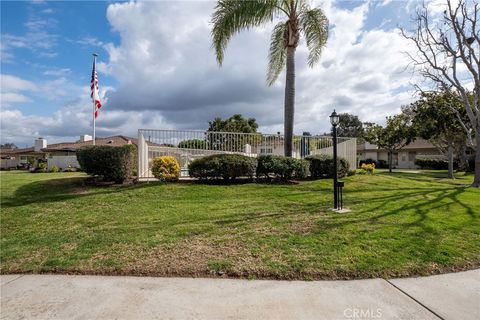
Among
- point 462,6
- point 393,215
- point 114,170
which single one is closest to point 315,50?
point 462,6

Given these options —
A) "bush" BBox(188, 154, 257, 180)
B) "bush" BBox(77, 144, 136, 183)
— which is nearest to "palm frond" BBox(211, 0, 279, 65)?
"bush" BBox(188, 154, 257, 180)

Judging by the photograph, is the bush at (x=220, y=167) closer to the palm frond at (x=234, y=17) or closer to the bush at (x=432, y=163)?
the palm frond at (x=234, y=17)

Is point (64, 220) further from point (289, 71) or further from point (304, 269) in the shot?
point (289, 71)

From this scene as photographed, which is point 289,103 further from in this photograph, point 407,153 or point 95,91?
point 407,153

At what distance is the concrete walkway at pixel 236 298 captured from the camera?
317cm

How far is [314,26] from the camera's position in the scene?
39.3 ft

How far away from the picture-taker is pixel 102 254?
188 inches

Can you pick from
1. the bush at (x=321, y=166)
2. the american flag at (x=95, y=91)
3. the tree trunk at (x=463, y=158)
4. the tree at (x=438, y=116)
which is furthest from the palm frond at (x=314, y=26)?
the tree trunk at (x=463, y=158)

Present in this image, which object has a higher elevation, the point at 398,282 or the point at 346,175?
the point at 346,175

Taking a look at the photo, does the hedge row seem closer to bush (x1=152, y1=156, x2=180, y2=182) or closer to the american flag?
bush (x1=152, y1=156, x2=180, y2=182)

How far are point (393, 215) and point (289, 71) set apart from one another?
7011 mm

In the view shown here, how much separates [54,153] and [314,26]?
3583cm

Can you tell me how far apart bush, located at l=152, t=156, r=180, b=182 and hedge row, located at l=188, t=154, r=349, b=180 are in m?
0.55

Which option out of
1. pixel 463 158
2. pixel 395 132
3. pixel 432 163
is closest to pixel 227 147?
pixel 395 132
